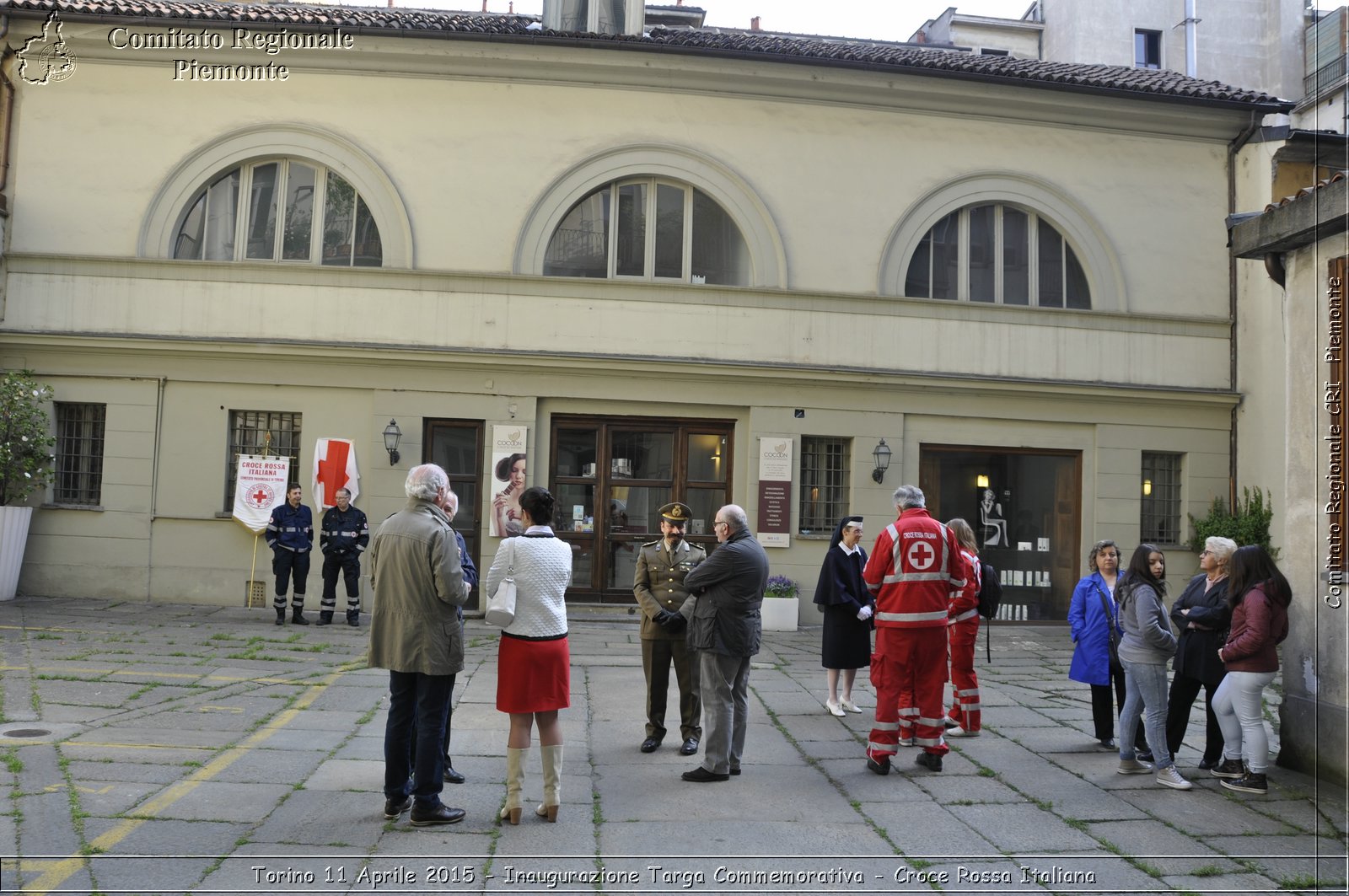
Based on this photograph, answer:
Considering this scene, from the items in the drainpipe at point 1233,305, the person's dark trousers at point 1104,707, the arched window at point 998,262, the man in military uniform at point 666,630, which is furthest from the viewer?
the drainpipe at point 1233,305

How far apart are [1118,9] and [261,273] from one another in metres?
29.5

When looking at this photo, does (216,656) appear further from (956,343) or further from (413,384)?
(956,343)

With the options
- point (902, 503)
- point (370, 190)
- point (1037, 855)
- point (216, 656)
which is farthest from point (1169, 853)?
point (370, 190)

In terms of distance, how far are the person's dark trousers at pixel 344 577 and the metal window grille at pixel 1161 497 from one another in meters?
12.4

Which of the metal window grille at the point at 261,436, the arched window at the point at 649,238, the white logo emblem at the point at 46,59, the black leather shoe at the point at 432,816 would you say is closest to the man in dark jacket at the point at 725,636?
A: the black leather shoe at the point at 432,816

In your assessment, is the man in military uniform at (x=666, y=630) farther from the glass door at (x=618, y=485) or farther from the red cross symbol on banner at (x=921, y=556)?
the glass door at (x=618, y=485)

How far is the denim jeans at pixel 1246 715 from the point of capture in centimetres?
698

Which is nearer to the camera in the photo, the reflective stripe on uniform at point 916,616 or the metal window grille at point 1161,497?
the reflective stripe on uniform at point 916,616

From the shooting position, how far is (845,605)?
9094 mm

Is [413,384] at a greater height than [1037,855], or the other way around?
[413,384]

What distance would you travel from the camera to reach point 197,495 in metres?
15.3

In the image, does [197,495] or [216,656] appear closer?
[216,656]

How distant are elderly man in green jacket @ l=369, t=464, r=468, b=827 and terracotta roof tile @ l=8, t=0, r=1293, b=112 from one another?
37.7 feet

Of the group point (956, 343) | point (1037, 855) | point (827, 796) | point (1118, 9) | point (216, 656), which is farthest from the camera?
point (1118, 9)
